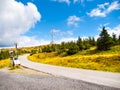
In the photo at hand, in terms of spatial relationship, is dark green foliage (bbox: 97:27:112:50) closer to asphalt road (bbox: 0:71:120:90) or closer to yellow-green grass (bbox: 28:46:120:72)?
yellow-green grass (bbox: 28:46:120:72)

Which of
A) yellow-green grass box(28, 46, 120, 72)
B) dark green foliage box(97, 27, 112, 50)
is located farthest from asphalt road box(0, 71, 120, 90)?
dark green foliage box(97, 27, 112, 50)

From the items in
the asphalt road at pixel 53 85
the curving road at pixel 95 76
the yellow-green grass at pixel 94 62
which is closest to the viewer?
the asphalt road at pixel 53 85

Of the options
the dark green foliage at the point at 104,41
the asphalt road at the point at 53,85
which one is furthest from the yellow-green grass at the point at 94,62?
the dark green foliage at the point at 104,41

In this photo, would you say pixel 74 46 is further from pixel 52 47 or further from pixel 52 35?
pixel 52 47

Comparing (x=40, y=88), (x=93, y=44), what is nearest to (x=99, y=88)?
(x=40, y=88)

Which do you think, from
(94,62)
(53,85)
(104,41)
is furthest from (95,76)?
(104,41)

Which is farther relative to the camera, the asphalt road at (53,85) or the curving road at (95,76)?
the curving road at (95,76)

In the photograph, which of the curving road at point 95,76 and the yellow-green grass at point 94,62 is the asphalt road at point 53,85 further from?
the yellow-green grass at point 94,62

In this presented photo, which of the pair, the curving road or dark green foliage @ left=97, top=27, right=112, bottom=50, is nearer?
the curving road

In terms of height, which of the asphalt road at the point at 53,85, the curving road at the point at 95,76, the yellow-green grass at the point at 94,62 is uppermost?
the yellow-green grass at the point at 94,62

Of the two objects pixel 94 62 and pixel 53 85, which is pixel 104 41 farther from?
pixel 53 85

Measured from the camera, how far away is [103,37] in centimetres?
6669

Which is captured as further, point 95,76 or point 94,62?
point 94,62

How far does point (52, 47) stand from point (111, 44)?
146 feet
